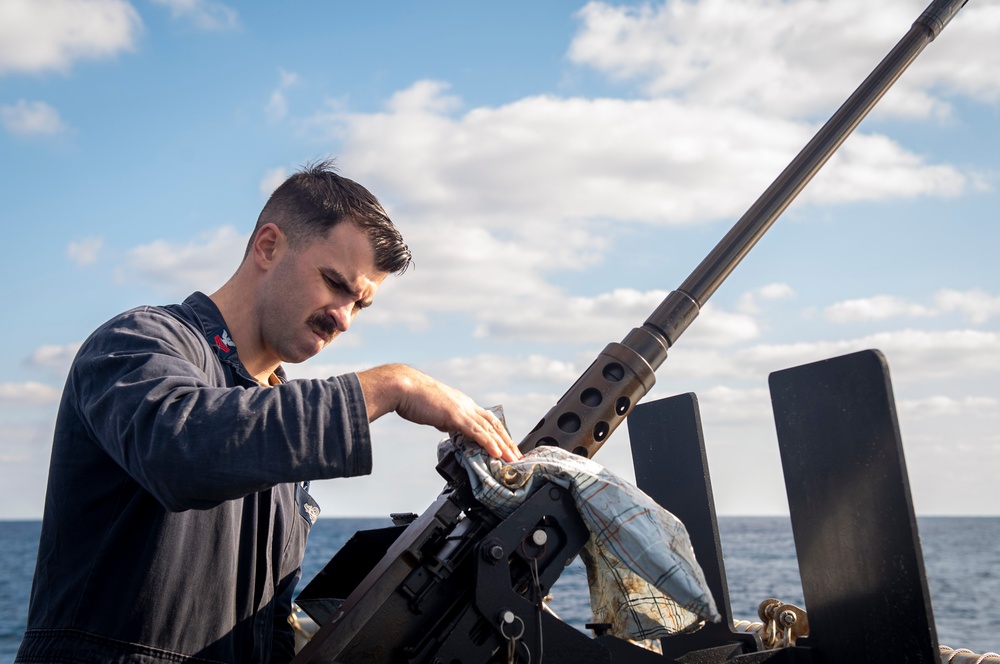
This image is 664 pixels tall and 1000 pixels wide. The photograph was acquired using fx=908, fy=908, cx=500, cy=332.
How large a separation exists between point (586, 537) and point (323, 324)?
1113 mm

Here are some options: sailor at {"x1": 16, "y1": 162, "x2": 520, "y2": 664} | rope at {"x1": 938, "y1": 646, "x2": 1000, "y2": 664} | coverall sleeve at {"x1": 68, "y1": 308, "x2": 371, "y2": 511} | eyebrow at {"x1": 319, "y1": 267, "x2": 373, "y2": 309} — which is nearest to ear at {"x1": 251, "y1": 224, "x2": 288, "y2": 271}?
sailor at {"x1": 16, "y1": 162, "x2": 520, "y2": 664}

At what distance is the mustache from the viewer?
9.14ft

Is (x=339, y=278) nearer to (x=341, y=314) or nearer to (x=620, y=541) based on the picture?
(x=341, y=314)

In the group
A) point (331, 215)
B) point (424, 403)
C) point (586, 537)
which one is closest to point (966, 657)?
point (586, 537)

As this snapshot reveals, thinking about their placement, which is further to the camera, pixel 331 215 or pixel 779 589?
pixel 779 589

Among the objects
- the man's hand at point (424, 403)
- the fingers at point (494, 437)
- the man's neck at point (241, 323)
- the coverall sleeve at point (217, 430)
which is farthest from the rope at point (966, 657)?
the man's neck at point (241, 323)

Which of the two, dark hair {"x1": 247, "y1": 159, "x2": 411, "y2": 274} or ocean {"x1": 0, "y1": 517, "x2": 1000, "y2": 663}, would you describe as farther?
ocean {"x1": 0, "y1": 517, "x2": 1000, "y2": 663}

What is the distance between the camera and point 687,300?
3.08m

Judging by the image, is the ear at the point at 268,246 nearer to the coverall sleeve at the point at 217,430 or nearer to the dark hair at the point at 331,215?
the dark hair at the point at 331,215

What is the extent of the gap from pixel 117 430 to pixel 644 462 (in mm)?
2107

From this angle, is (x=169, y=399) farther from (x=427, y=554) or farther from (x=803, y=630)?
(x=803, y=630)

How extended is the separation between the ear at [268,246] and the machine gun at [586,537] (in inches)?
34.8

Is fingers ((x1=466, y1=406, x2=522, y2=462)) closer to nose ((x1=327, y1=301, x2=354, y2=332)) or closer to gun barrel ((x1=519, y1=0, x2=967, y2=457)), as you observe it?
gun barrel ((x1=519, y1=0, x2=967, y2=457))

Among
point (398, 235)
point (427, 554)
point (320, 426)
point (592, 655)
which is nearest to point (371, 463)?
point (320, 426)
